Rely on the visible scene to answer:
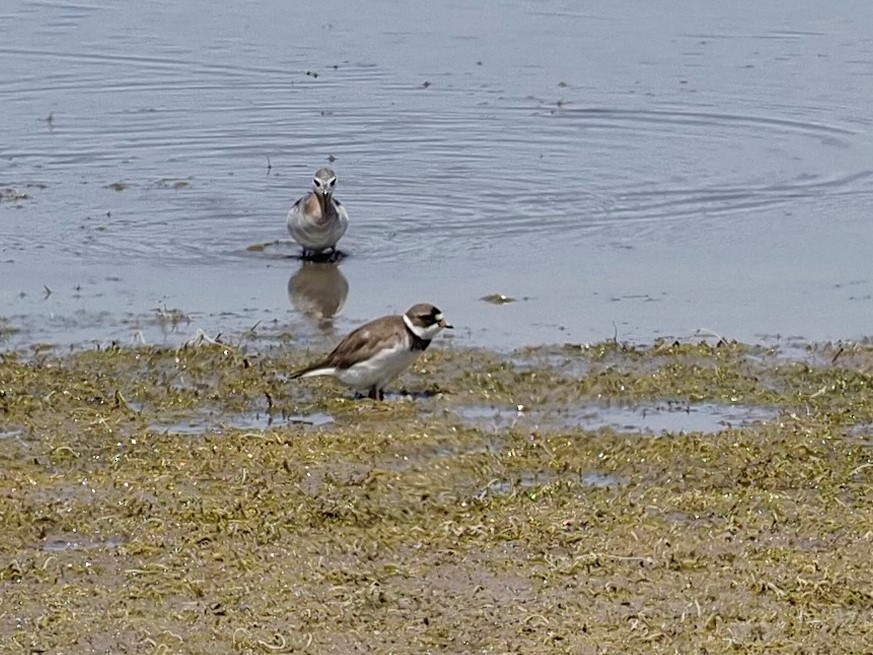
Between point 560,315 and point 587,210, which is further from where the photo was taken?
point 587,210

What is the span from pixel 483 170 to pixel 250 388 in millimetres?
6857

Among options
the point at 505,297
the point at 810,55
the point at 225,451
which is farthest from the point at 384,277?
the point at 810,55

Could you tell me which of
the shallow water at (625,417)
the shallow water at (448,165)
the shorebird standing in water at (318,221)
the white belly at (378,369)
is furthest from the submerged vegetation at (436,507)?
the shorebird standing in water at (318,221)

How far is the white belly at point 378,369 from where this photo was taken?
10648 mm

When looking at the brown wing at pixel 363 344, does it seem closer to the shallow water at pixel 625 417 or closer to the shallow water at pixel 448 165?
the shallow water at pixel 625 417

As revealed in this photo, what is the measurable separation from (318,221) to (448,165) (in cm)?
333

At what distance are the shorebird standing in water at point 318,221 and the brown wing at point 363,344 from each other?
3696 millimetres

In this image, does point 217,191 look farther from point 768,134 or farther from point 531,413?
point 531,413

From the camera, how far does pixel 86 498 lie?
8922mm

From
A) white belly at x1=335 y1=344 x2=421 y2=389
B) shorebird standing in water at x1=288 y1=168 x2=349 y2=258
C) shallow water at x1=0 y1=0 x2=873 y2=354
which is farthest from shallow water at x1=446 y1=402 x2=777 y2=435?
shorebird standing in water at x1=288 y1=168 x2=349 y2=258

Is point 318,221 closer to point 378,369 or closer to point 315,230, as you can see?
point 315,230

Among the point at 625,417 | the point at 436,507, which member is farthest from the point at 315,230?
the point at 436,507

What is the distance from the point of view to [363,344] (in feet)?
35.2

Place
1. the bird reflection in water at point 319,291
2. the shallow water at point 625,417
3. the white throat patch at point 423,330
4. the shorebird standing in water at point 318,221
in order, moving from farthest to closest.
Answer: the shorebird standing in water at point 318,221
the bird reflection in water at point 319,291
the white throat patch at point 423,330
the shallow water at point 625,417
